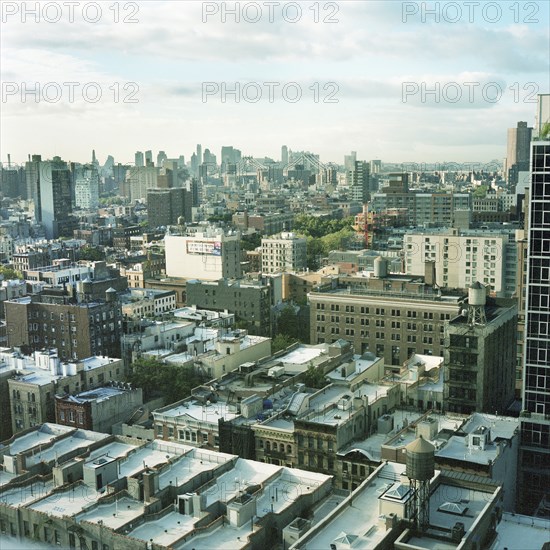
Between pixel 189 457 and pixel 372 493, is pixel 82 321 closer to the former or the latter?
pixel 189 457

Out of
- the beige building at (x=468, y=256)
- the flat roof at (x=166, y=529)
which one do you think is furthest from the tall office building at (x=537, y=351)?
the beige building at (x=468, y=256)

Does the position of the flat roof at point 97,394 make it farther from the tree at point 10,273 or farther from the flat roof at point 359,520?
the tree at point 10,273

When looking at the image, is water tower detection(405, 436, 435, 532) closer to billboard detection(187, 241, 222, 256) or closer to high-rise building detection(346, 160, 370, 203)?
billboard detection(187, 241, 222, 256)

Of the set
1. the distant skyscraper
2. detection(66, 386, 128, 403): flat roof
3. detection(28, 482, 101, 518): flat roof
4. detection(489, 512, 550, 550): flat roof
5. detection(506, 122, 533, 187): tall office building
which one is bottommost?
detection(489, 512, 550, 550): flat roof

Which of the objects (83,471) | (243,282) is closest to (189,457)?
(83,471)

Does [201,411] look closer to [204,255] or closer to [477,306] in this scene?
[477,306]

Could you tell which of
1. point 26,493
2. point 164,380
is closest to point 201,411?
point 164,380

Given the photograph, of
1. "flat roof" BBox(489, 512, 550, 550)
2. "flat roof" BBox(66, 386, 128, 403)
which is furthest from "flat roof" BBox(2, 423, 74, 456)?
"flat roof" BBox(489, 512, 550, 550)

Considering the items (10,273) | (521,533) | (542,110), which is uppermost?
(542,110)
